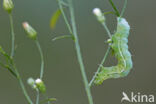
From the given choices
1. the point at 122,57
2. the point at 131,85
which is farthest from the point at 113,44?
the point at 131,85

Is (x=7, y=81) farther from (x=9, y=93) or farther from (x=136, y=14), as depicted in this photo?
(x=136, y=14)

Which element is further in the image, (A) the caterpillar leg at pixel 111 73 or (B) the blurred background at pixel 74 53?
(B) the blurred background at pixel 74 53

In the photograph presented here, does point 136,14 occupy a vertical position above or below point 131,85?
above

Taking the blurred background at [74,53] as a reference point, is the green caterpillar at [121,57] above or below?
below

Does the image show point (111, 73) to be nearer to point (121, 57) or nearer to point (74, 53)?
point (121, 57)

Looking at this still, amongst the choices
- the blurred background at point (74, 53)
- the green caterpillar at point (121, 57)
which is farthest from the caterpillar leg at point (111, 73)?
the blurred background at point (74, 53)

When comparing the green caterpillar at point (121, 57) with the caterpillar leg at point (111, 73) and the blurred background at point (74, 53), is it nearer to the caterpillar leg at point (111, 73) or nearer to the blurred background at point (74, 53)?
the caterpillar leg at point (111, 73)

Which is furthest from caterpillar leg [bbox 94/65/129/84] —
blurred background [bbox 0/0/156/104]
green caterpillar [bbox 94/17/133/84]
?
blurred background [bbox 0/0/156/104]

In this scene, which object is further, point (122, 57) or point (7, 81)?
point (7, 81)
